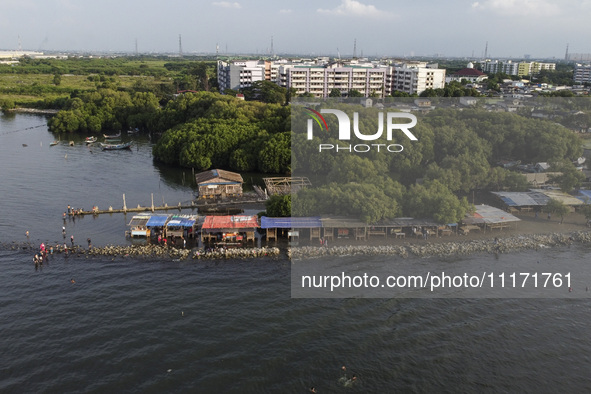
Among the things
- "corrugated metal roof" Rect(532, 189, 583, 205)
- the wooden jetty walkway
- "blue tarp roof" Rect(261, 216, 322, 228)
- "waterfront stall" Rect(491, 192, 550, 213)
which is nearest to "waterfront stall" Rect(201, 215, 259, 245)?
"blue tarp roof" Rect(261, 216, 322, 228)

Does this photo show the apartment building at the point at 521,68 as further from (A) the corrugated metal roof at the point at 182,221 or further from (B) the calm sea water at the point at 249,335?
(A) the corrugated metal roof at the point at 182,221

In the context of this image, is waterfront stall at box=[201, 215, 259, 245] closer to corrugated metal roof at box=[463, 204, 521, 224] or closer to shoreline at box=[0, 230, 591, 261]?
shoreline at box=[0, 230, 591, 261]

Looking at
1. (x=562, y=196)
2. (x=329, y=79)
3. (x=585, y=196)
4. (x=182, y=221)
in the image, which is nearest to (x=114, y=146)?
(x=182, y=221)

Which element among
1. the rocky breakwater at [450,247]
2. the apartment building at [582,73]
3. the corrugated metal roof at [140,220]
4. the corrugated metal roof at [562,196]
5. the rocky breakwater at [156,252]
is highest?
the apartment building at [582,73]

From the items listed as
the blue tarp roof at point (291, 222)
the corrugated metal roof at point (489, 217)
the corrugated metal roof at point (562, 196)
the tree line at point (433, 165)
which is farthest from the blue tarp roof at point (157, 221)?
the corrugated metal roof at point (562, 196)

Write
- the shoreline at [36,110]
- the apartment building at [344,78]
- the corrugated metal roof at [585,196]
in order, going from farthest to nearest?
1. the shoreline at [36,110]
2. the apartment building at [344,78]
3. the corrugated metal roof at [585,196]

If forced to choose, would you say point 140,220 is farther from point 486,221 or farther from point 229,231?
point 486,221
